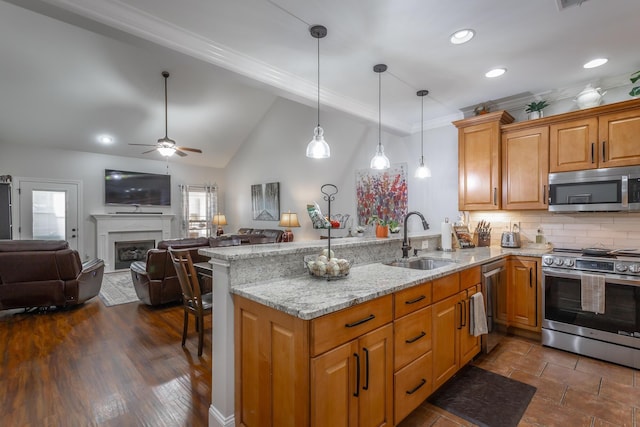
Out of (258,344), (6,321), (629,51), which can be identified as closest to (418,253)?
(258,344)

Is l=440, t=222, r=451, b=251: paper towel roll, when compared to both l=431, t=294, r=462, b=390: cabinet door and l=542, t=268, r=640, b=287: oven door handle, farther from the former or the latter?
l=431, t=294, r=462, b=390: cabinet door

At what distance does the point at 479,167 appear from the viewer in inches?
145

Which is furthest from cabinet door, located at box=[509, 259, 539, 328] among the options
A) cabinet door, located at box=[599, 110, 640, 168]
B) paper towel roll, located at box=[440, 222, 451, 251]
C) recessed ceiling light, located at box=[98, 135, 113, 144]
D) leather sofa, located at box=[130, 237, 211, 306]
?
recessed ceiling light, located at box=[98, 135, 113, 144]

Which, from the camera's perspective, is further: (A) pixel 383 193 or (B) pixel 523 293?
(A) pixel 383 193

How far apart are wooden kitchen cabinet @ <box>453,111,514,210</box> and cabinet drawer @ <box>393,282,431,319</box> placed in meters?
2.16

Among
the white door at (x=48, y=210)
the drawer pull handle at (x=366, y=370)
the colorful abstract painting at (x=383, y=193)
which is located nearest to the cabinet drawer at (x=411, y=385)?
the drawer pull handle at (x=366, y=370)

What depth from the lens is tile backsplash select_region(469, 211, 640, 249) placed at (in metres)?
3.07

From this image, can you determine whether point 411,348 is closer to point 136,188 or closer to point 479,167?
point 479,167

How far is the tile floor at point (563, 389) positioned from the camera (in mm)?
1971

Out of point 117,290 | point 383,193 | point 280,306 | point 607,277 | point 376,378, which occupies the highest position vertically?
point 383,193

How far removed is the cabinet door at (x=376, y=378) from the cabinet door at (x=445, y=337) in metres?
0.54

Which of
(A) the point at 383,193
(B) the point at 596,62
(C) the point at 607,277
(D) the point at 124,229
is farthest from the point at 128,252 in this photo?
(B) the point at 596,62

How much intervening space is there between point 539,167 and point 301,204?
4.62 m

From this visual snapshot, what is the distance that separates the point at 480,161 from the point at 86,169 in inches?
323
